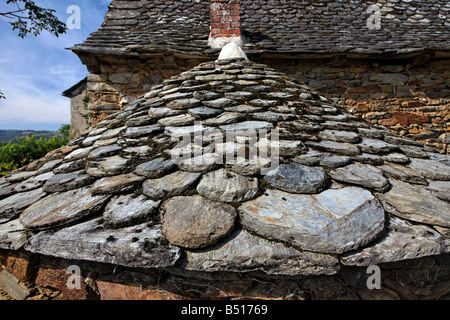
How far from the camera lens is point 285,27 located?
4.71 metres

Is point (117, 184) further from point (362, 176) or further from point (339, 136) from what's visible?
point (339, 136)

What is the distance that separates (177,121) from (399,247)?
4.85 feet

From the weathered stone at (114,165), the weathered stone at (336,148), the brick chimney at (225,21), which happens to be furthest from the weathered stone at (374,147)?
the brick chimney at (225,21)

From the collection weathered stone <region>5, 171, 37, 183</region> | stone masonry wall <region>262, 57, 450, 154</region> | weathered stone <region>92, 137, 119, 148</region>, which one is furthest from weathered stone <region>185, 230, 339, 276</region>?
stone masonry wall <region>262, 57, 450, 154</region>

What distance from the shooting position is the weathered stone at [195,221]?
92 cm

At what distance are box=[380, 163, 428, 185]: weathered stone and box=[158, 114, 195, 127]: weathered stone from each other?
4.44 ft

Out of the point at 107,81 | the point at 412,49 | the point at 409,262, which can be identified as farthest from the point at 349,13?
the point at 409,262

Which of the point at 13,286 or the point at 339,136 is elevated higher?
the point at 339,136

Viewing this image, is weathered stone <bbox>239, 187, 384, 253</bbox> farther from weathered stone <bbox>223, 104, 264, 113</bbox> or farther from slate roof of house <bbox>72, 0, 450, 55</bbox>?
slate roof of house <bbox>72, 0, 450, 55</bbox>

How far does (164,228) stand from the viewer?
0.96 m

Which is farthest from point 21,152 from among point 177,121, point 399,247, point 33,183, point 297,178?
point 399,247

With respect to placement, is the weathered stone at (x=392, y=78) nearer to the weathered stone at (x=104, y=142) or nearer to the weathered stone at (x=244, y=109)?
the weathered stone at (x=244, y=109)

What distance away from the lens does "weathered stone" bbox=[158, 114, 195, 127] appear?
63.8 inches

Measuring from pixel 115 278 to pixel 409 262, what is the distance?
148 cm
